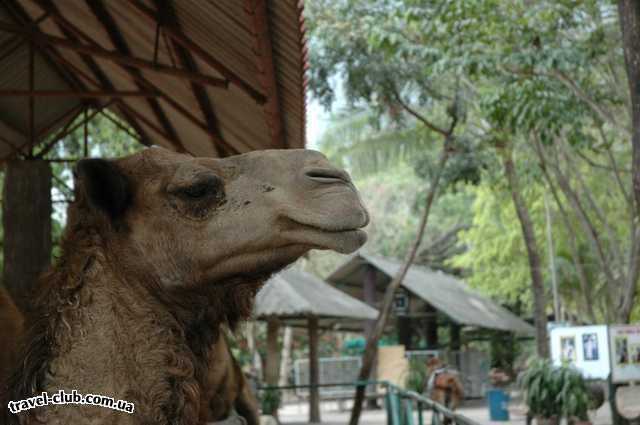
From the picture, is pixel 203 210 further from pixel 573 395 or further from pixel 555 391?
pixel 555 391

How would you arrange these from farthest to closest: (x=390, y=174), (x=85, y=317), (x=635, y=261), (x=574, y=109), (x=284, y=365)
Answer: (x=390, y=174), (x=284, y=365), (x=635, y=261), (x=574, y=109), (x=85, y=317)

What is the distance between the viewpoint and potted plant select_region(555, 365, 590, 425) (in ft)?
58.1

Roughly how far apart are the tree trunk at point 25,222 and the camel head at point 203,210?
6.24 m

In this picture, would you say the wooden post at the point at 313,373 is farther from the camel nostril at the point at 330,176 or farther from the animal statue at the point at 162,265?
the camel nostril at the point at 330,176

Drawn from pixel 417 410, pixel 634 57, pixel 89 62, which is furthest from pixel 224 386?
pixel 634 57

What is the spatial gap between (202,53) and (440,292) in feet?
96.4

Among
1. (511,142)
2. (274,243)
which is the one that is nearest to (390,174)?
(511,142)

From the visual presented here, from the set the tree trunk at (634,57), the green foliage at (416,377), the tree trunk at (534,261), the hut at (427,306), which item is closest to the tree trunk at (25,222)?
the tree trunk at (634,57)

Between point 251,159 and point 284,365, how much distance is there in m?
39.7

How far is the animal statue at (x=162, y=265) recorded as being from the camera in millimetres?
2975

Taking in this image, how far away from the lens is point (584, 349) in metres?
18.3

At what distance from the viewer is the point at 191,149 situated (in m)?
11.8

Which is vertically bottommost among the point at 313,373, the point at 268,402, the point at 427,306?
the point at 268,402

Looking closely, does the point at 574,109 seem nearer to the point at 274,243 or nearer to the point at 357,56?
the point at 357,56
